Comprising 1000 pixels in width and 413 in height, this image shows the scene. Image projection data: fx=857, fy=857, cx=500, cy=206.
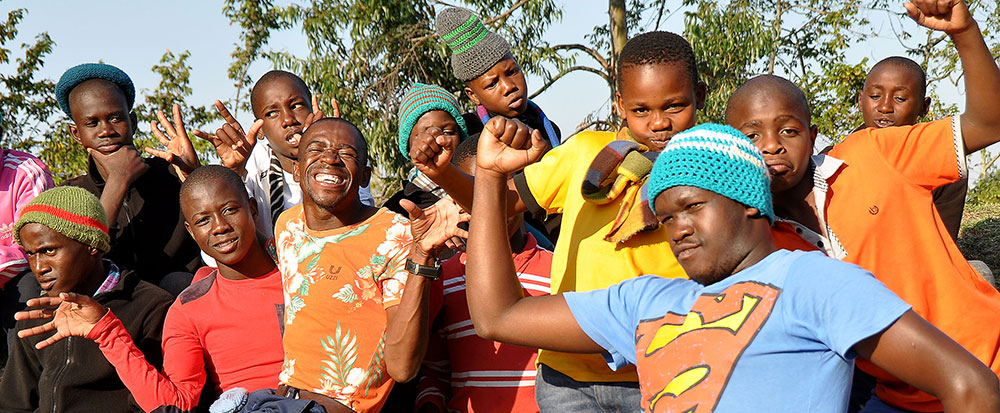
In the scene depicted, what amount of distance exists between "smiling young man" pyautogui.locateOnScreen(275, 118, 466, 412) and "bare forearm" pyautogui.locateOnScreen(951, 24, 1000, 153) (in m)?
1.71

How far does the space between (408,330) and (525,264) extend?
1.94 feet

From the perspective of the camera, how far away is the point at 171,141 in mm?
4625

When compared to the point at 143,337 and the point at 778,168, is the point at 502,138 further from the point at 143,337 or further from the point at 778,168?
the point at 143,337

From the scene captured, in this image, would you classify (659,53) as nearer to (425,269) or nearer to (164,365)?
(425,269)

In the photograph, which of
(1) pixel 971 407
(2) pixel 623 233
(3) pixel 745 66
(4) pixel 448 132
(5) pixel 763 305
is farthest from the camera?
(3) pixel 745 66

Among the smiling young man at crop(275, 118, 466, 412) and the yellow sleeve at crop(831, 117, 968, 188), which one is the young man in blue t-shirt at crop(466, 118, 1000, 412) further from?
the yellow sleeve at crop(831, 117, 968, 188)

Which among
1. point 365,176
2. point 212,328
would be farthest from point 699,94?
point 212,328

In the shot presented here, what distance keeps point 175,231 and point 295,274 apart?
1.60 m

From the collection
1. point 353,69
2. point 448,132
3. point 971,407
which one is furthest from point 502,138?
point 353,69

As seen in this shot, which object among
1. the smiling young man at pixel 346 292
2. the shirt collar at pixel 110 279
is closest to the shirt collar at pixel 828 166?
the smiling young man at pixel 346 292

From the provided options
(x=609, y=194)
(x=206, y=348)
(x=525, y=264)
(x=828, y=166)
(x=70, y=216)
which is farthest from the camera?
(x=70, y=216)

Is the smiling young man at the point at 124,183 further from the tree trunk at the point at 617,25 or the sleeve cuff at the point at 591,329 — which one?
the tree trunk at the point at 617,25

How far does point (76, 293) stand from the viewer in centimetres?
367

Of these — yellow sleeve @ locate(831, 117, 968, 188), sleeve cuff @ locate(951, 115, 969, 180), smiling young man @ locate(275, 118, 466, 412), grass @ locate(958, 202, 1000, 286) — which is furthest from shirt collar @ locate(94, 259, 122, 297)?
grass @ locate(958, 202, 1000, 286)
